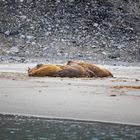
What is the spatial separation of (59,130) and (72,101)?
2.36 meters

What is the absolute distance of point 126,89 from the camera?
45.1ft

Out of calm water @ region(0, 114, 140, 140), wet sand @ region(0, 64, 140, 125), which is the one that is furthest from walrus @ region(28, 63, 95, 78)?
calm water @ region(0, 114, 140, 140)

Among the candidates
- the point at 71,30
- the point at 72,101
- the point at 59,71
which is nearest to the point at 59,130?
the point at 72,101

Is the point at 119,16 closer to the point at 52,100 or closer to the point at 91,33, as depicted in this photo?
the point at 91,33

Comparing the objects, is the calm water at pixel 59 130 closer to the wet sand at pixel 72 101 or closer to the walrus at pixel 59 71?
the wet sand at pixel 72 101

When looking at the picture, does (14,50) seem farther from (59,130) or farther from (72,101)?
(59,130)

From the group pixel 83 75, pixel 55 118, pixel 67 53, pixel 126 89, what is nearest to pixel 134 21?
pixel 67 53

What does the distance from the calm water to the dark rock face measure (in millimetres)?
23327

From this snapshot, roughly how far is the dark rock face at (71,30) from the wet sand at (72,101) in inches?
759

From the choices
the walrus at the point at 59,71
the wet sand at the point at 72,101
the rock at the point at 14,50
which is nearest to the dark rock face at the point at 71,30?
the rock at the point at 14,50

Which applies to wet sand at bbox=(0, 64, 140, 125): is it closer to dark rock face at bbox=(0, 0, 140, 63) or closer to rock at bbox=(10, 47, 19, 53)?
dark rock face at bbox=(0, 0, 140, 63)

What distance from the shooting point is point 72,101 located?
11.4 metres

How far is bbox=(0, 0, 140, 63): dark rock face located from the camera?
118 ft

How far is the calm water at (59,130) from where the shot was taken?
856cm
